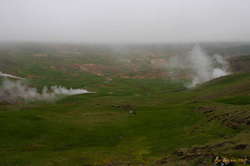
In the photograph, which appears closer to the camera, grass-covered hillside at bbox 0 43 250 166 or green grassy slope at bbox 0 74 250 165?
grass-covered hillside at bbox 0 43 250 166

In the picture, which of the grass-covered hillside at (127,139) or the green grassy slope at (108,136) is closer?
the grass-covered hillside at (127,139)

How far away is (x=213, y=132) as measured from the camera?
75.1 m

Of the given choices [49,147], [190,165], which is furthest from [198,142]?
[49,147]

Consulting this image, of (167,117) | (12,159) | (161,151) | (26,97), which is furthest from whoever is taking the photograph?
(26,97)

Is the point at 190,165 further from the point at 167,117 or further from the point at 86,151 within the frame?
the point at 167,117

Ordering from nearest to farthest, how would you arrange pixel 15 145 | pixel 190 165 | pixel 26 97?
pixel 190 165, pixel 15 145, pixel 26 97

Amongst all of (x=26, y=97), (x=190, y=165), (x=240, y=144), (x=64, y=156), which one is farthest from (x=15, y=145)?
(x=26, y=97)

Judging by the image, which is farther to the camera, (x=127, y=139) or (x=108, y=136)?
(x=108, y=136)

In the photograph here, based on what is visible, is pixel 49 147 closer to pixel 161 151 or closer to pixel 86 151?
pixel 86 151

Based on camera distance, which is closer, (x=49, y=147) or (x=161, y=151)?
(x=161, y=151)

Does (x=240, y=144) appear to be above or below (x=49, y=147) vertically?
above

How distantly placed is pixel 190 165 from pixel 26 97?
18075cm

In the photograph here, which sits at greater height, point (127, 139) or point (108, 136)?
point (108, 136)

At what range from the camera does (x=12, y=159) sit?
5666 cm
